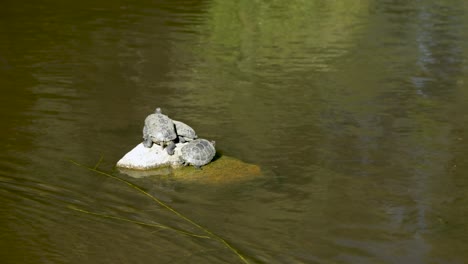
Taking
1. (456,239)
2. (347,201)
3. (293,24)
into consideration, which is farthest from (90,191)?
(293,24)

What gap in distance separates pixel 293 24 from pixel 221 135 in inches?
289

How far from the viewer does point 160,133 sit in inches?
347

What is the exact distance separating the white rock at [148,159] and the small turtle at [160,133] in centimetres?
7

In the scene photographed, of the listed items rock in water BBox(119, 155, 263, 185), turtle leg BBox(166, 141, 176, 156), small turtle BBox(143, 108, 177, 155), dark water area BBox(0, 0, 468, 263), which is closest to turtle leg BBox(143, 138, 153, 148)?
small turtle BBox(143, 108, 177, 155)

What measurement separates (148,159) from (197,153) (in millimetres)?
598

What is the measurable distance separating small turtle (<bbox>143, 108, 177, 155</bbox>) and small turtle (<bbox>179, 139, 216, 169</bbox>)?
0.17 m

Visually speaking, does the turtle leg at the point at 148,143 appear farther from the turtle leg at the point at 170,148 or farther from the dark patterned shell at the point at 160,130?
the turtle leg at the point at 170,148

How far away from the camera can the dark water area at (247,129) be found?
24.2 ft

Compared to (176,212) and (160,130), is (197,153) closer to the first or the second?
(160,130)

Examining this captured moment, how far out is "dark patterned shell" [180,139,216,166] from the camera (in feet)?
28.9

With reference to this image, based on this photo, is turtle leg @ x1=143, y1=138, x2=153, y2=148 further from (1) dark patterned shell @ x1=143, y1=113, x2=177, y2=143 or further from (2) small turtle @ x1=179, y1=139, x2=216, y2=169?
(2) small turtle @ x1=179, y1=139, x2=216, y2=169

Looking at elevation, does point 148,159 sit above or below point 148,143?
below

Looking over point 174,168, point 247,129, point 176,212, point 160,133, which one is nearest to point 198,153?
point 174,168

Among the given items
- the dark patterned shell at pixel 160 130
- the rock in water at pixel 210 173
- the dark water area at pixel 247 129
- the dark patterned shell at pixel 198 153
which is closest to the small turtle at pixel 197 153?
the dark patterned shell at pixel 198 153
